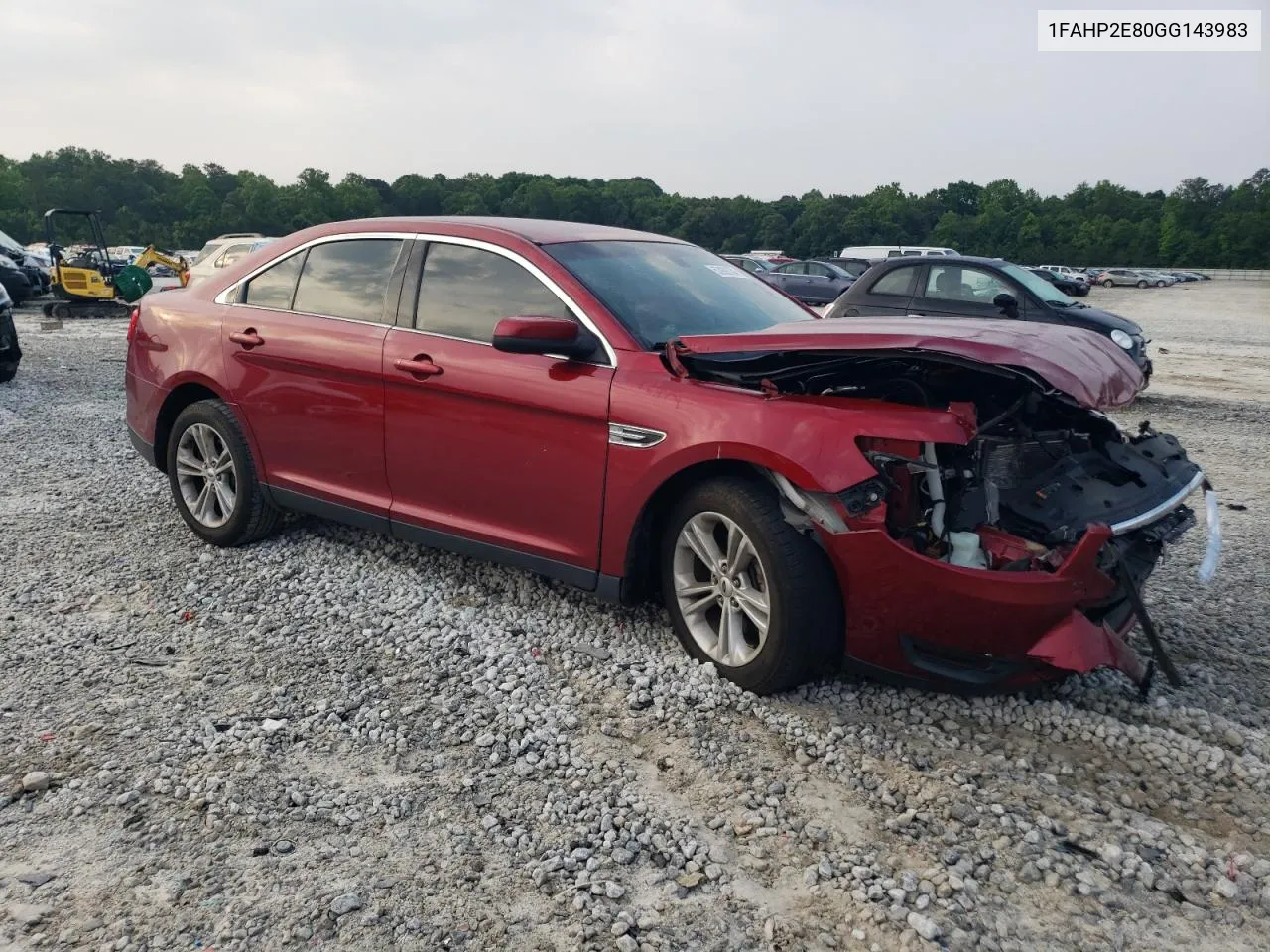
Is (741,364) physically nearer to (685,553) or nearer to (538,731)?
(685,553)

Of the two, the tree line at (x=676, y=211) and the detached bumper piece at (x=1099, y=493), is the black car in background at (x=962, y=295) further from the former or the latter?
the tree line at (x=676, y=211)

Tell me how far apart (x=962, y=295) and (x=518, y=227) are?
27.2 ft

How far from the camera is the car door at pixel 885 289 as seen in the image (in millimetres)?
11516

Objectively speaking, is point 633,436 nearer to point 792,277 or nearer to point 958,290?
point 958,290

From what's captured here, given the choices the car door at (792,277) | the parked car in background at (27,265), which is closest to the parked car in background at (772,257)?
the car door at (792,277)

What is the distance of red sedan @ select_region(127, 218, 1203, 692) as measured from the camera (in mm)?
3193

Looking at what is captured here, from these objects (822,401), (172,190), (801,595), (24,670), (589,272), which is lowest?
(24,670)

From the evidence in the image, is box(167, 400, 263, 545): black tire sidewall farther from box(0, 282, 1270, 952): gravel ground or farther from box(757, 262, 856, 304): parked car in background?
box(757, 262, 856, 304): parked car in background

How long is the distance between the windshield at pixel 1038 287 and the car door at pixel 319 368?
8977 mm

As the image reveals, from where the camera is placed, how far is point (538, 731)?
3.32 meters

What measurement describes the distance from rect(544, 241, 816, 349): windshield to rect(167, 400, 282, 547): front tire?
2036mm

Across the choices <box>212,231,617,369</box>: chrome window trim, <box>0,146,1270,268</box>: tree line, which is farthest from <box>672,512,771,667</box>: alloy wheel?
<box>0,146,1270,268</box>: tree line

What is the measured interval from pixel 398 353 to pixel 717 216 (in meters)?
106

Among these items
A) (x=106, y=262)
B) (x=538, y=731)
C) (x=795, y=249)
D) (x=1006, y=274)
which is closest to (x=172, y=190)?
(x=795, y=249)
